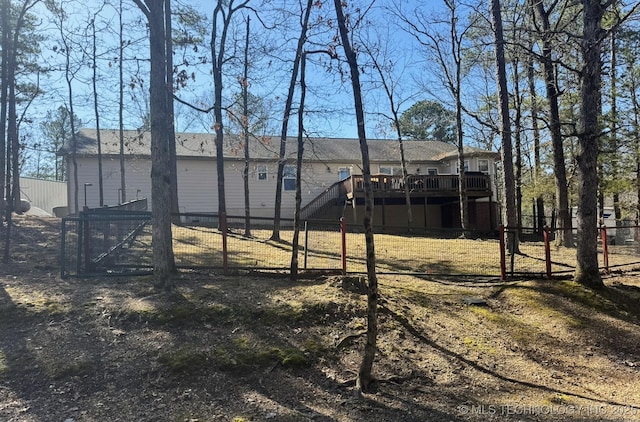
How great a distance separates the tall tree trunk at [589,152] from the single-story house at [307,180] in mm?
11976

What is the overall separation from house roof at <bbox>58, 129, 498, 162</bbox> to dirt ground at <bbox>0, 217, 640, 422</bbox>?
47.9 ft

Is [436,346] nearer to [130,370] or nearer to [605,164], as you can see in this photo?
[130,370]

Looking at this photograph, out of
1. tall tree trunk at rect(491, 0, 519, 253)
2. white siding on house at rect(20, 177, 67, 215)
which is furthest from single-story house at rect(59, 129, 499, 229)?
tall tree trunk at rect(491, 0, 519, 253)

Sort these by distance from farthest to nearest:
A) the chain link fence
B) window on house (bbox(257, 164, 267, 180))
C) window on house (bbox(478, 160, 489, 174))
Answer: window on house (bbox(478, 160, 489, 174)), window on house (bbox(257, 164, 267, 180)), the chain link fence

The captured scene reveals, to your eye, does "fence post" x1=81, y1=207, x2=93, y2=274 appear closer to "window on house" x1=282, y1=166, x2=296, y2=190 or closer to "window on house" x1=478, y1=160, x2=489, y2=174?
"window on house" x1=282, y1=166, x2=296, y2=190

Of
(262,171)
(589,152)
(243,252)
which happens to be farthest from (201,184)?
(589,152)

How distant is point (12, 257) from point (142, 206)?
4.79 m

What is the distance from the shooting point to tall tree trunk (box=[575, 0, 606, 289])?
8028 millimetres

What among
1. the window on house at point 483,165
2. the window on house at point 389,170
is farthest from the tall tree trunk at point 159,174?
the window on house at point 483,165

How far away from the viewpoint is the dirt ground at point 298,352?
13.2ft

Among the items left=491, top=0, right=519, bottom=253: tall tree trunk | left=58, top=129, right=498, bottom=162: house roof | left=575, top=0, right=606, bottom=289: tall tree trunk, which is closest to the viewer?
left=575, top=0, right=606, bottom=289: tall tree trunk

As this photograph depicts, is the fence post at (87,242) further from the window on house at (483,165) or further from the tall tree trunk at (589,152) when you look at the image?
the window on house at (483,165)

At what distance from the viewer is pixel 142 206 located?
1347cm

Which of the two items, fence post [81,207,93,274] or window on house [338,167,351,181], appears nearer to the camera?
fence post [81,207,93,274]
